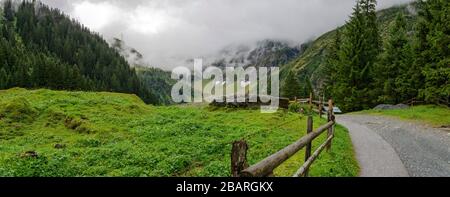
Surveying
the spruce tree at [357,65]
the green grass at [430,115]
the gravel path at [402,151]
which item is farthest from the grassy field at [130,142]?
the spruce tree at [357,65]

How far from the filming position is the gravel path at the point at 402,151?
14242 mm

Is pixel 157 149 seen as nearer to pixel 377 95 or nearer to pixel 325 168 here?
pixel 325 168

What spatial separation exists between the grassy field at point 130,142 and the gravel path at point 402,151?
0.81 m

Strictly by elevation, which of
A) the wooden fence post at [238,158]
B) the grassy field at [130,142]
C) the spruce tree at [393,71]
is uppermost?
the spruce tree at [393,71]

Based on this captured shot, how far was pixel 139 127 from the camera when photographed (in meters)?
29.0

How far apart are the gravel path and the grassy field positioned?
2.66ft

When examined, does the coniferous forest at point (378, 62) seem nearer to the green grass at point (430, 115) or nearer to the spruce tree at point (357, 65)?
the spruce tree at point (357, 65)

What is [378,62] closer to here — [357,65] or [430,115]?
[357,65]

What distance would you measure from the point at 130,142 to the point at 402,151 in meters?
15.2

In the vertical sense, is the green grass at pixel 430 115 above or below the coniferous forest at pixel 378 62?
below

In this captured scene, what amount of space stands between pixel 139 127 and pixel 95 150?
8791 millimetres

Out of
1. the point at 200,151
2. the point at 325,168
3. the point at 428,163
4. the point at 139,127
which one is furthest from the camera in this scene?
the point at 139,127

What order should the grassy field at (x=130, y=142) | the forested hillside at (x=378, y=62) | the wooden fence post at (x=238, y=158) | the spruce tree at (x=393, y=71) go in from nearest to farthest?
the wooden fence post at (x=238, y=158), the grassy field at (x=130, y=142), the forested hillside at (x=378, y=62), the spruce tree at (x=393, y=71)
